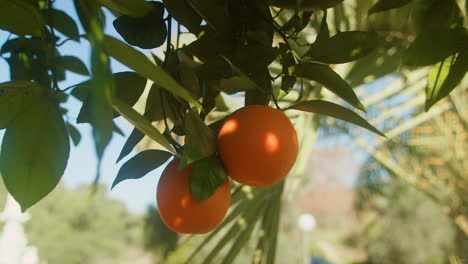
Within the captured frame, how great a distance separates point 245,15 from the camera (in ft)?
0.72

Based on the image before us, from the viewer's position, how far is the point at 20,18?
21cm

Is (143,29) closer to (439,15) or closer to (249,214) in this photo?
(439,15)

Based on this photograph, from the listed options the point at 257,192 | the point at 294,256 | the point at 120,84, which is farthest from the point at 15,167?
the point at 294,256

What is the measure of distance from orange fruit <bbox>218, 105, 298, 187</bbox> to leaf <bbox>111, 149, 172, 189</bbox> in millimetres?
36

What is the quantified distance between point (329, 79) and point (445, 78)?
78 mm

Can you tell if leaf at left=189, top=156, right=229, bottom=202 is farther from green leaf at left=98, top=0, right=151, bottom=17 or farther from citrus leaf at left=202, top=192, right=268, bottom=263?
citrus leaf at left=202, top=192, right=268, bottom=263

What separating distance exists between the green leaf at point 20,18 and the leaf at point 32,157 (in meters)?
0.05

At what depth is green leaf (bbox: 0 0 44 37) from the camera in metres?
0.20

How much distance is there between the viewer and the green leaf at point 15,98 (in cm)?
20

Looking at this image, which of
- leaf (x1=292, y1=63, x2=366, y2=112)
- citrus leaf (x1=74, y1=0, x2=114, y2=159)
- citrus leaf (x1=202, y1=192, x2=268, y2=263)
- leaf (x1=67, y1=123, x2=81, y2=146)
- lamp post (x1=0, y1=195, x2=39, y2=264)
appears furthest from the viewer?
lamp post (x1=0, y1=195, x2=39, y2=264)

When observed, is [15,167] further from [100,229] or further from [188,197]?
[100,229]

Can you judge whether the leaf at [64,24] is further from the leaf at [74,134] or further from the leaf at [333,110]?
the leaf at [333,110]

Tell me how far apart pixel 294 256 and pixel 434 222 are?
2765 mm

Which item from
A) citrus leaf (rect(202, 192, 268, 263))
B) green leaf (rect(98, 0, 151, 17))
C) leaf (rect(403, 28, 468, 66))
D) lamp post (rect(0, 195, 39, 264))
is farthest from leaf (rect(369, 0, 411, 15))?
lamp post (rect(0, 195, 39, 264))
